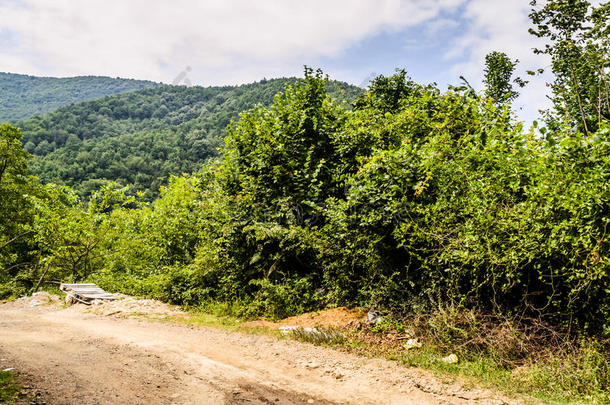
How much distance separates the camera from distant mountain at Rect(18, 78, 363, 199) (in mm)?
59531

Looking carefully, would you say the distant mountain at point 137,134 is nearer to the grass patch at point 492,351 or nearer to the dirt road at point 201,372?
the dirt road at point 201,372

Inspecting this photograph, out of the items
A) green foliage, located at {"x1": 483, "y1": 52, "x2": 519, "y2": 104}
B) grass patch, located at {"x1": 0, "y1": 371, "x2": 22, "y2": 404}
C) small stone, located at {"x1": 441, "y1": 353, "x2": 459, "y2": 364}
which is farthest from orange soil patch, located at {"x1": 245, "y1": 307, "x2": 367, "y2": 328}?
green foliage, located at {"x1": 483, "y1": 52, "x2": 519, "y2": 104}

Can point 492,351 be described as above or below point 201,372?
above

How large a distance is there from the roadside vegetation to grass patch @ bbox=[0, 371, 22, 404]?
5.51m

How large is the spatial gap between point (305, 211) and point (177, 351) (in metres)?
5.89

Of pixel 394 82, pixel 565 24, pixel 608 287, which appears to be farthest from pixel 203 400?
pixel 565 24

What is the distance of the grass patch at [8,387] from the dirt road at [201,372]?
0.57 ft

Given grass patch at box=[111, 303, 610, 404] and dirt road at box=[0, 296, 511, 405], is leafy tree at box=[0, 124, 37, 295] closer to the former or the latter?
dirt road at box=[0, 296, 511, 405]

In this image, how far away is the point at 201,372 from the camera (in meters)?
5.45

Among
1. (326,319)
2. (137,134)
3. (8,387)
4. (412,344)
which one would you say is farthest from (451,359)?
(137,134)

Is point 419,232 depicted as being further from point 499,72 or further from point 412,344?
point 499,72

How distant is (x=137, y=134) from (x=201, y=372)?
95072mm

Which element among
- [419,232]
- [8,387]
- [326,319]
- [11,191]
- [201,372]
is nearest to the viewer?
[8,387]

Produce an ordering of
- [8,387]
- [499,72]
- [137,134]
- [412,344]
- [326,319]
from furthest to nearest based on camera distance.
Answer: [137,134], [499,72], [326,319], [412,344], [8,387]
